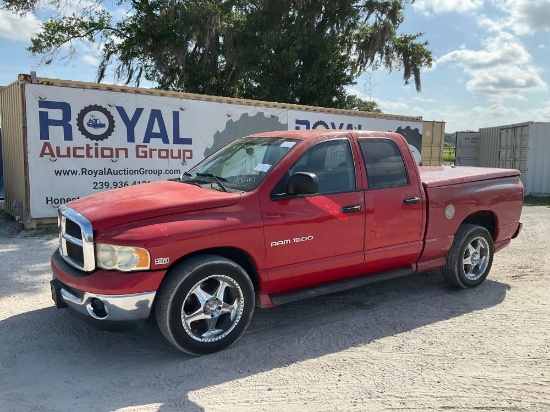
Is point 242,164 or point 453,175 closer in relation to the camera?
point 242,164

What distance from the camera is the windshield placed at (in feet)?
13.8

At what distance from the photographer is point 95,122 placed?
31.7 ft

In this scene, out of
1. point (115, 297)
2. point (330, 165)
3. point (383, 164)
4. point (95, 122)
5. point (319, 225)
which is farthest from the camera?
point (95, 122)

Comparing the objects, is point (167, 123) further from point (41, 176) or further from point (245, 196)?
point (245, 196)

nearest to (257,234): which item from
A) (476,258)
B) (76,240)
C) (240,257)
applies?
(240,257)

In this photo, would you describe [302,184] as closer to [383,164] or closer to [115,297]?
[383,164]

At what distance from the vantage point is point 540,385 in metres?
3.38

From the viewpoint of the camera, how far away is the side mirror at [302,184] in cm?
399

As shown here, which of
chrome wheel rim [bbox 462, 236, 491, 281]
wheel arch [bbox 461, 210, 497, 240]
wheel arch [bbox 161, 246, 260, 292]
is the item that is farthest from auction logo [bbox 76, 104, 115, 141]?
chrome wheel rim [bbox 462, 236, 491, 281]

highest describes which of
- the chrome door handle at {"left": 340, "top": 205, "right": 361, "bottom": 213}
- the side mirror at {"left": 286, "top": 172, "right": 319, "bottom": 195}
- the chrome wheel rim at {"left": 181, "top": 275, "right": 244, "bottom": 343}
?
the side mirror at {"left": 286, "top": 172, "right": 319, "bottom": 195}

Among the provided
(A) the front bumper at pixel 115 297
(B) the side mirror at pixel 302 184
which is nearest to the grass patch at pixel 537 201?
(B) the side mirror at pixel 302 184

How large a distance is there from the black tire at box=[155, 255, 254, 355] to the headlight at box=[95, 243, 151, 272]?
262 mm

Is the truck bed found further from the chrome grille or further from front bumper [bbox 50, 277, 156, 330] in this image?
the chrome grille

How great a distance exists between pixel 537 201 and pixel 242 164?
15.5m
